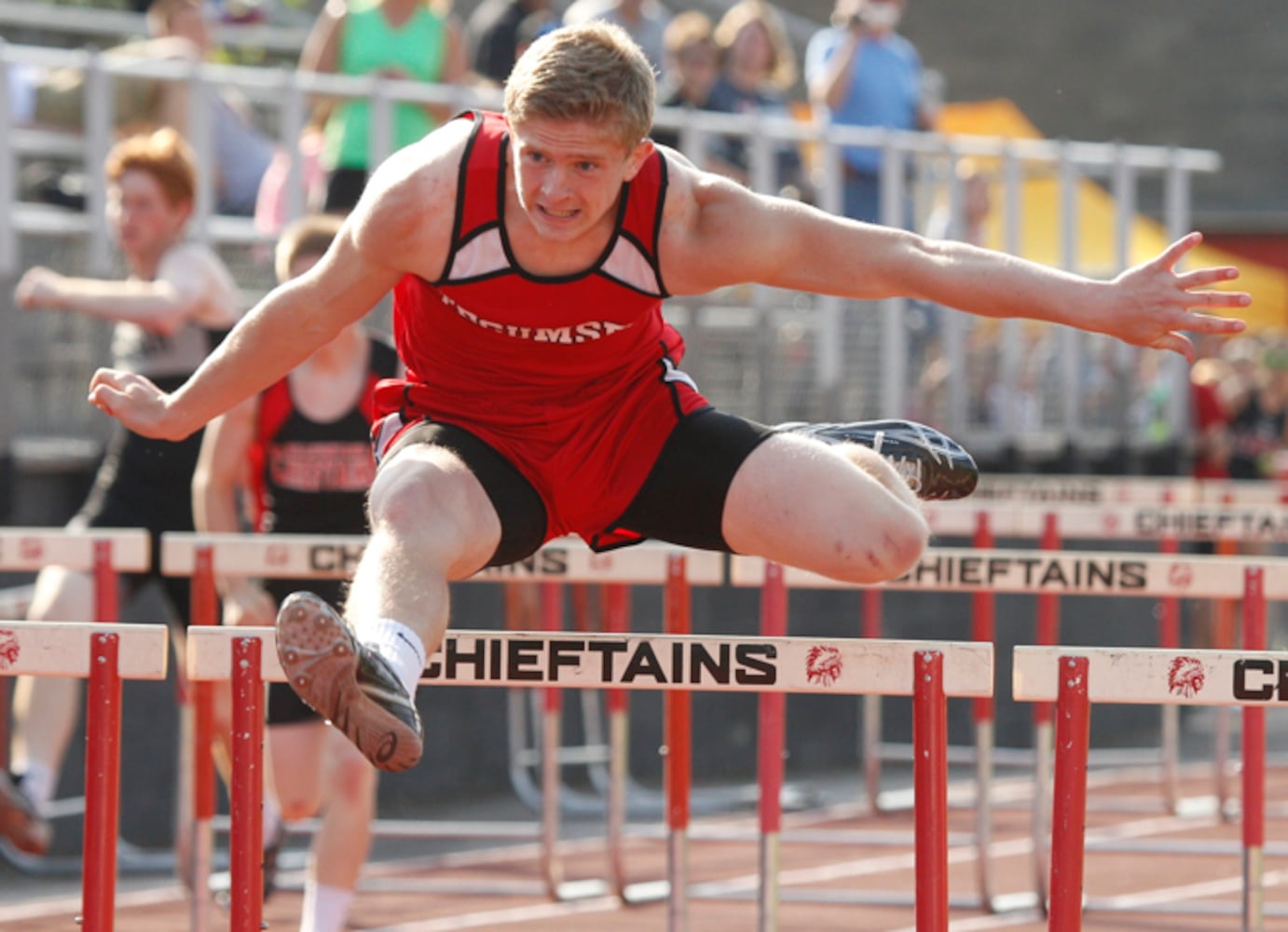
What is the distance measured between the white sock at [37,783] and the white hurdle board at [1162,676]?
3443 mm

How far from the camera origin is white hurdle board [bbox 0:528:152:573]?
572 cm

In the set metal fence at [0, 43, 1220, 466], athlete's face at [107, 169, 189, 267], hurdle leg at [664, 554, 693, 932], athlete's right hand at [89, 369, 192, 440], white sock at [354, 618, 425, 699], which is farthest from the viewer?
metal fence at [0, 43, 1220, 466]

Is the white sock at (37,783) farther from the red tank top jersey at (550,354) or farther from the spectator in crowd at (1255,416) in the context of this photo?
the spectator in crowd at (1255,416)

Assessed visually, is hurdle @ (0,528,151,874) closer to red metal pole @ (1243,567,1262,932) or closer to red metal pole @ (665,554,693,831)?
red metal pole @ (665,554,693,831)

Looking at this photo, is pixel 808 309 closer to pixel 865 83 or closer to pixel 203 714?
pixel 865 83

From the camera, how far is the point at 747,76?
11016mm

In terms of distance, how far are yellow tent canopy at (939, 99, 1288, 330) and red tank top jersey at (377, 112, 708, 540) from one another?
803cm

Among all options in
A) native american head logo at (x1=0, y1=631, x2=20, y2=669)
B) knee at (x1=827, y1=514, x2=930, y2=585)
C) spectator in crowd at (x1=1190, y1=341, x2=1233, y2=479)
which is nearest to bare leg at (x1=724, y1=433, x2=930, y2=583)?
knee at (x1=827, y1=514, x2=930, y2=585)

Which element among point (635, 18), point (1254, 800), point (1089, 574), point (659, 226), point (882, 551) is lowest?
point (1254, 800)

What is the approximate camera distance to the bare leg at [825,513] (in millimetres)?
4352

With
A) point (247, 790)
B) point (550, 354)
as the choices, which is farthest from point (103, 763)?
point (550, 354)

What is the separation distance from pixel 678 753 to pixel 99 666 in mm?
2223

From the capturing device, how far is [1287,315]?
19.4 m

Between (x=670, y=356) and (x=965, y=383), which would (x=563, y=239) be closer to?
(x=670, y=356)
